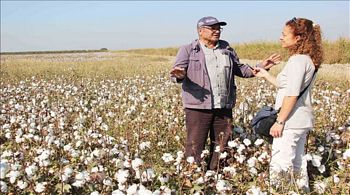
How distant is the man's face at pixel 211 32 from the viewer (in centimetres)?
368

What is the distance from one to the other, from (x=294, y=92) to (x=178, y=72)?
1000 millimetres

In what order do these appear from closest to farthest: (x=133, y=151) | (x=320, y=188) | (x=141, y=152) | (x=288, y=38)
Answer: (x=320, y=188), (x=288, y=38), (x=133, y=151), (x=141, y=152)

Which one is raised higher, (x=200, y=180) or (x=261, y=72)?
(x=261, y=72)

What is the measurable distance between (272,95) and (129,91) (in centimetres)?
298

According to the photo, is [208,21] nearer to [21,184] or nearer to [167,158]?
[167,158]

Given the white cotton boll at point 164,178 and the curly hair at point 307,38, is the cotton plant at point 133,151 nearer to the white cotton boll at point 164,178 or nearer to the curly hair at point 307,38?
the white cotton boll at point 164,178

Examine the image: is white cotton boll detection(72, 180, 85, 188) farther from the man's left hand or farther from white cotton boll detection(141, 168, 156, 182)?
the man's left hand

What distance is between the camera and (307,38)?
318cm

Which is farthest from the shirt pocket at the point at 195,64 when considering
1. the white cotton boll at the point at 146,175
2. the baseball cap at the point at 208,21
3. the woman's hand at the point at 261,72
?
the white cotton boll at the point at 146,175

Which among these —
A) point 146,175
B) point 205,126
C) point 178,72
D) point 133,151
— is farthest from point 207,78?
point 146,175

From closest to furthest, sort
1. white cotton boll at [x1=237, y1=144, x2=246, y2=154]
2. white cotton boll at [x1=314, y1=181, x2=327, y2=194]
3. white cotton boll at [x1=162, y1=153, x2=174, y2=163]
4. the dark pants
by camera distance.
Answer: white cotton boll at [x1=314, y1=181, x2=327, y2=194]
white cotton boll at [x1=162, y1=153, x2=174, y2=163]
white cotton boll at [x1=237, y1=144, x2=246, y2=154]
the dark pants

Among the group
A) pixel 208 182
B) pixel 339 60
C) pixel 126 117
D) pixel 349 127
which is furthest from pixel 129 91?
pixel 339 60

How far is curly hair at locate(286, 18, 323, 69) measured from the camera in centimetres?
316

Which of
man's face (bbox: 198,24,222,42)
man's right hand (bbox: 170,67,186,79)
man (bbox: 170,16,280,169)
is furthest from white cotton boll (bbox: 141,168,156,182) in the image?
man's face (bbox: 198,24,222,42)
